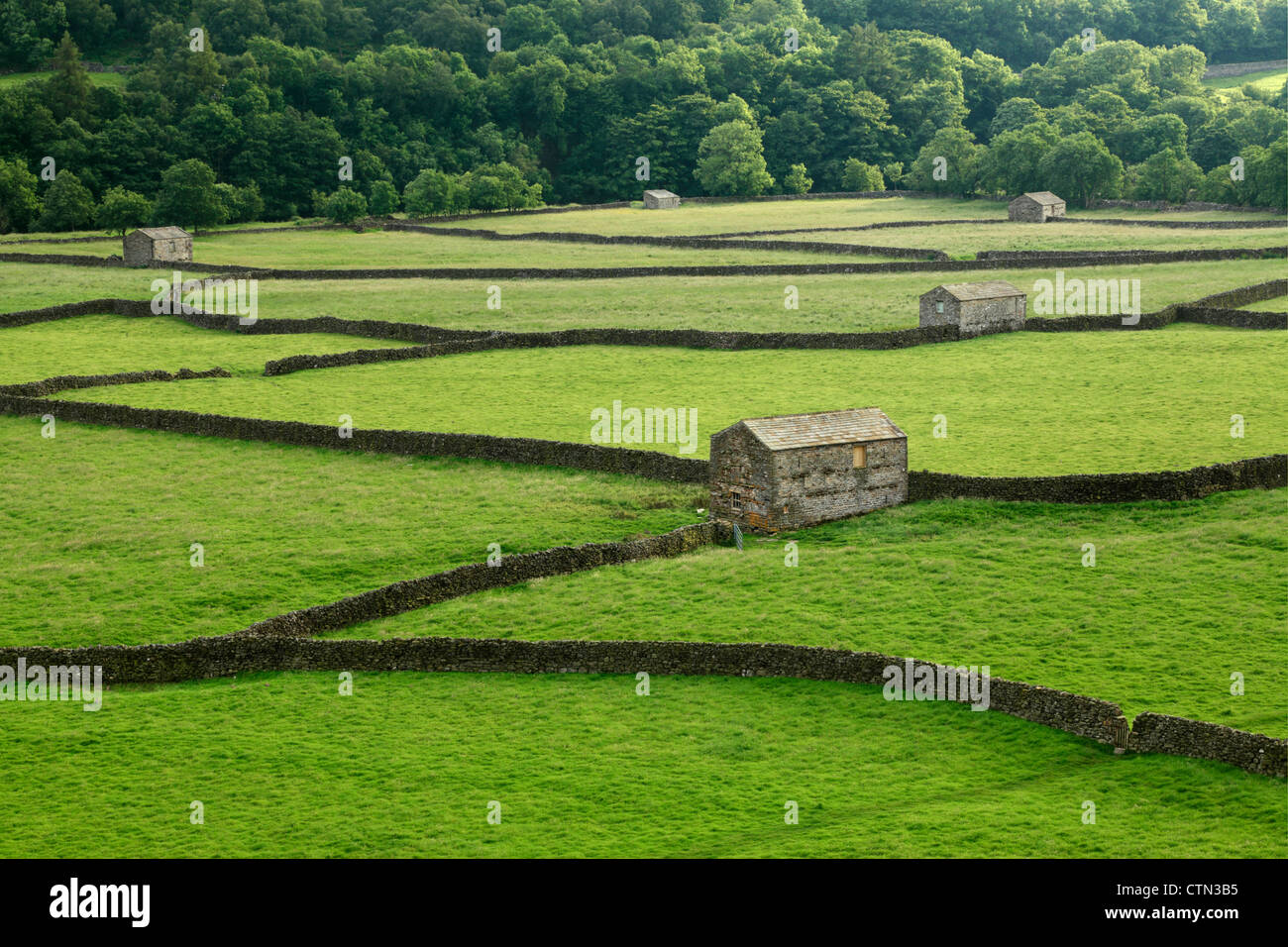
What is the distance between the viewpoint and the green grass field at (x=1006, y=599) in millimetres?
29422

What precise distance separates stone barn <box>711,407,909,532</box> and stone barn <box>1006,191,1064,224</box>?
80.1 m

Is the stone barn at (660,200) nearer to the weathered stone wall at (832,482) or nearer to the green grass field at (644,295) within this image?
the green grass field at (644,295)

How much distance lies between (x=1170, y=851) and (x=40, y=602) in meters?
27.1

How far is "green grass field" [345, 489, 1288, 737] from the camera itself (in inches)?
1158

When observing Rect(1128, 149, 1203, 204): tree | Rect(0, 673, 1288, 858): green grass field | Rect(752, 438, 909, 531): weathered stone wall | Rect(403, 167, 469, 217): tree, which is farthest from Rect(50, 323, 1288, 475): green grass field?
Rect(403, 167, 469, 217): tree

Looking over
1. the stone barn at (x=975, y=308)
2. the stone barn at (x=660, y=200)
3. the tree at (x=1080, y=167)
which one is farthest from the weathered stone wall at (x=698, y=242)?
the tree at (x=1080, y=167)

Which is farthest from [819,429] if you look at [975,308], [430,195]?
[430,195]

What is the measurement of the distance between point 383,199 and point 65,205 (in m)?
27.5

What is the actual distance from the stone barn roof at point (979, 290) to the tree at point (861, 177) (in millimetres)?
92419

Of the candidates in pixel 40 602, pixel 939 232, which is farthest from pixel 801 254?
pixel 40 602

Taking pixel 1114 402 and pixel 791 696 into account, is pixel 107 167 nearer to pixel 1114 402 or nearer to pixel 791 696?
pixel 1114 402

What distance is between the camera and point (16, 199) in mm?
121750
